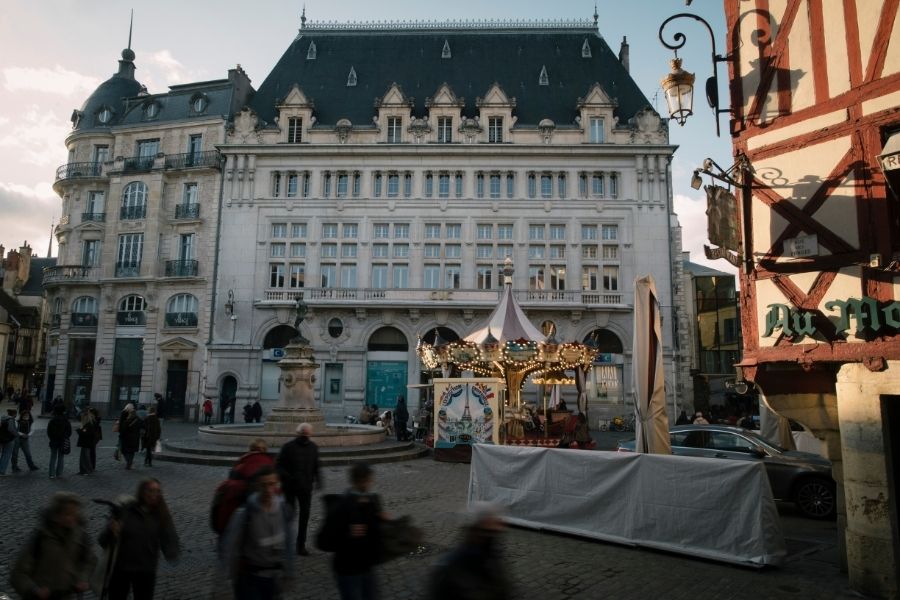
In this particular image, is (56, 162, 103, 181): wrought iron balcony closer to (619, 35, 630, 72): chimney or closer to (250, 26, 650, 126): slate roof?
(250, 26, 650, 126): slate roof

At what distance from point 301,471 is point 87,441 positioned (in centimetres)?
796

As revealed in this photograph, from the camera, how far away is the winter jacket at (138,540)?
4.27m

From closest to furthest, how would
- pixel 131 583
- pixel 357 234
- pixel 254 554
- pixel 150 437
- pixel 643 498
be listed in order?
pixel 254 554
pixel 131 583
pixel 643 498
pixel 150 437
pixel 357 234

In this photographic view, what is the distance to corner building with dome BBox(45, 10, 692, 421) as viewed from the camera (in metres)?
30.2

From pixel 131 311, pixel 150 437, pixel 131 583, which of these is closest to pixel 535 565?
pixel 131 583

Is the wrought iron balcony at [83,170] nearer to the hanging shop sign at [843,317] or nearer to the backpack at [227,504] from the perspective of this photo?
the backpack at [227,504]

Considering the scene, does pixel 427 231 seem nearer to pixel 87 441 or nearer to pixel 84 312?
pixel 84 312

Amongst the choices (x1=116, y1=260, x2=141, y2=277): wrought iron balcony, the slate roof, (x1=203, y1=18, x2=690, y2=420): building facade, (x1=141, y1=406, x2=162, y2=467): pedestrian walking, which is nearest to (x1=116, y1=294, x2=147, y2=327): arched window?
(x1=116, y1=260, x2=141, y2=277): wrought iron balcony

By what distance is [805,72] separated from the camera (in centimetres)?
701

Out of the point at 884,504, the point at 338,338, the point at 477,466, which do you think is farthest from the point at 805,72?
the point at 338,338

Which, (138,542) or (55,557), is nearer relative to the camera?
(55,557)

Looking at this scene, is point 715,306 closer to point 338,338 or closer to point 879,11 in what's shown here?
point 338,338

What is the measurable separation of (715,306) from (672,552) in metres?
36.6

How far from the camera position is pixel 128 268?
108 ft
